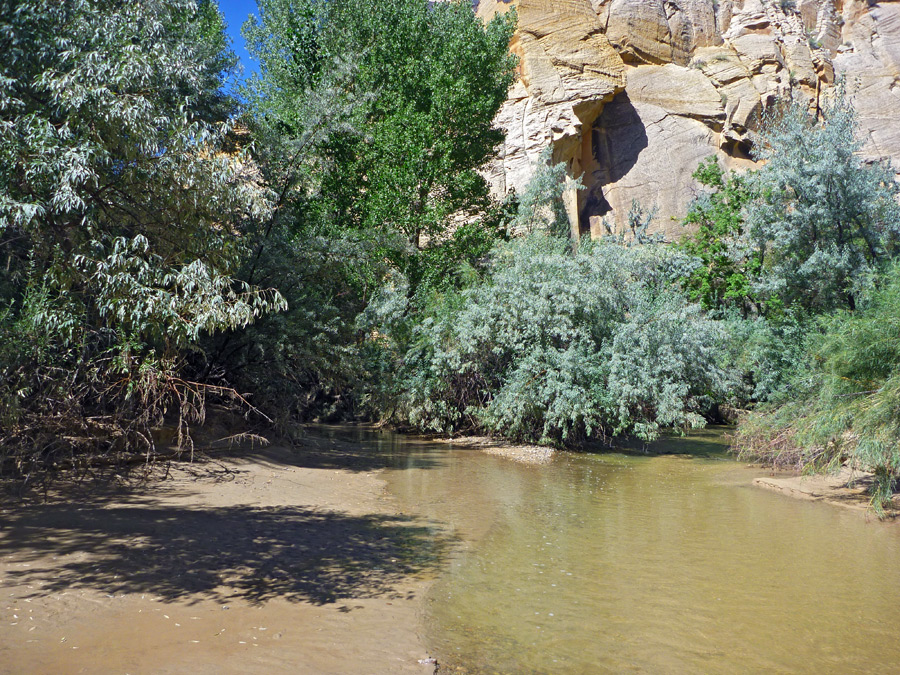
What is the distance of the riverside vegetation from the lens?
7.71m

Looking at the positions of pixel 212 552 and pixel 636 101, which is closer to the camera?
pixel 212 552

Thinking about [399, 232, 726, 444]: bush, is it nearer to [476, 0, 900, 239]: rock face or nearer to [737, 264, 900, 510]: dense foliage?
[737, 264, 900, 510]: dense foliage

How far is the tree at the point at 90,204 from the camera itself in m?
7.15

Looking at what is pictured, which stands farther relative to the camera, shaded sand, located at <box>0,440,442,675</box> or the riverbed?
the riverbed

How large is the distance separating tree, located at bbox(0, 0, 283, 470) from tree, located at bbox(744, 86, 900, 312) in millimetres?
13463

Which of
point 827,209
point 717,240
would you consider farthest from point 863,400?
point 717,240

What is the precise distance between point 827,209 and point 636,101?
22779mm

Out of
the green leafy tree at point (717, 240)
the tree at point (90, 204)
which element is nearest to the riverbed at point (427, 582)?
the tree at point (90, 204)

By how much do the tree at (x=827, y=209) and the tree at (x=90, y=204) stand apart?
13.5 m

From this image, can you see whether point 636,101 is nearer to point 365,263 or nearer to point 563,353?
point 563,353

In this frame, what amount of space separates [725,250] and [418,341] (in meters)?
18.1

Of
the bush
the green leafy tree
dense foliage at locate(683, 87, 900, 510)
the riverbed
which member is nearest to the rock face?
the green leafy tree

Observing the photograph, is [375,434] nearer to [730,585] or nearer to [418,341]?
[418,341]

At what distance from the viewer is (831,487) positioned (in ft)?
43.3
